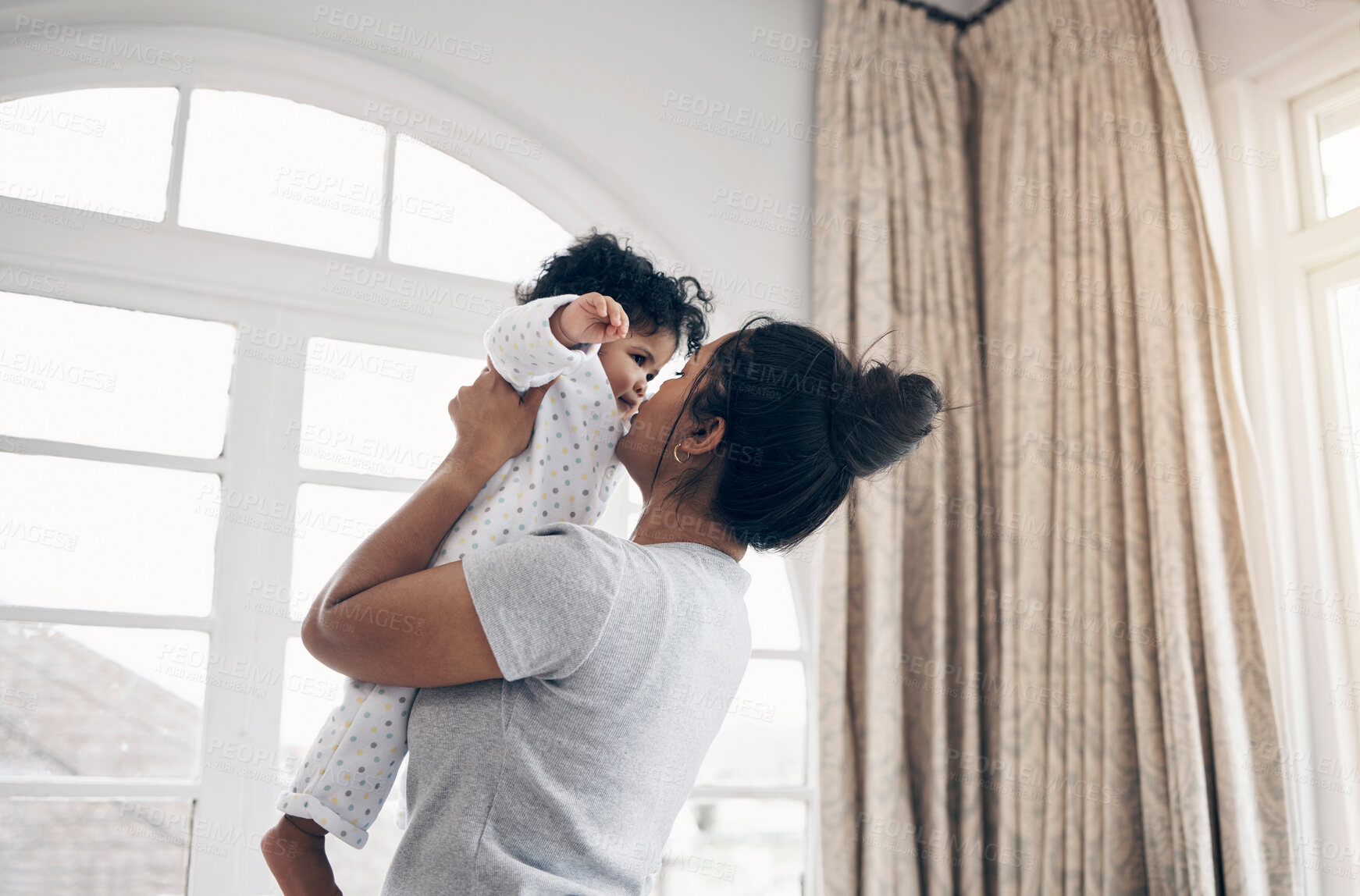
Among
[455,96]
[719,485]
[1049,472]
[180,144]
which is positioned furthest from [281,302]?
[1049,472]

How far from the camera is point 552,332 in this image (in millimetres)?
1086

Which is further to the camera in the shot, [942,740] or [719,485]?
[942,740]

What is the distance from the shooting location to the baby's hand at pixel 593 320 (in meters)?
1.06

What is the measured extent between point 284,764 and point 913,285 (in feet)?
5.68

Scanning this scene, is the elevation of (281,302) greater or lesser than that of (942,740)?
greater

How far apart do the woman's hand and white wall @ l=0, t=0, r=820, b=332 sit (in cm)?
127

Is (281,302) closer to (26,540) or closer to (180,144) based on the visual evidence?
(180,144)

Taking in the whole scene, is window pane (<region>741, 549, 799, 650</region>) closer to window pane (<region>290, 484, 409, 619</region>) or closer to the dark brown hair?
window pane (<region>290, 484, 409, 619</region>)

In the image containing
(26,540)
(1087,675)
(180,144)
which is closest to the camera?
(26,540)

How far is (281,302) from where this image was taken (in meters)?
2.09

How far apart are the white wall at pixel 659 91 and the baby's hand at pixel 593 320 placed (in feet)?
4.36

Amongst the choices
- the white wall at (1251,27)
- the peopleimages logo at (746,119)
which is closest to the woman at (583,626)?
the peopleimages logo at (746,119)

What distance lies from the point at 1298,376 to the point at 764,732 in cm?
134

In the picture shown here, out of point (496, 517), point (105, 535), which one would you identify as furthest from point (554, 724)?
point (105, 535)
